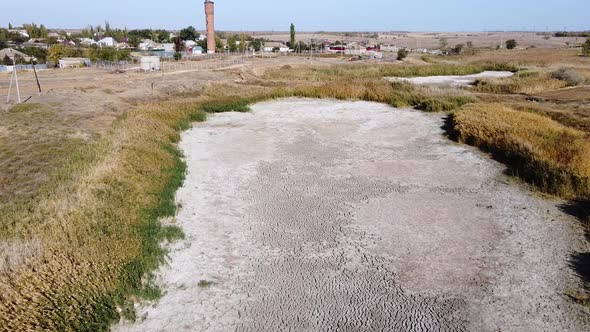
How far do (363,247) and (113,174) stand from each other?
624 cm

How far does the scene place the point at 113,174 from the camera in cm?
1164

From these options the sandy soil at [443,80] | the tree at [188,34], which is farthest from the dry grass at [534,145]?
the tree at [188,34]

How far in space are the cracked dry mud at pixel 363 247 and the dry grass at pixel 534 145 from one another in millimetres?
686

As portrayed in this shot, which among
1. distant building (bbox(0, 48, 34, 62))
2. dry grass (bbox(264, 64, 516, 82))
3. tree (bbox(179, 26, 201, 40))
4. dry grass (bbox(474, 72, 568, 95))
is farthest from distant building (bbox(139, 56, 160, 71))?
tree (bbox(179, 26, 201, 40))

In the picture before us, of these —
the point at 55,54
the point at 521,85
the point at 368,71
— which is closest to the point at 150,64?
the point at 55,54

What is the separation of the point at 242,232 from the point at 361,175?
5.01 m

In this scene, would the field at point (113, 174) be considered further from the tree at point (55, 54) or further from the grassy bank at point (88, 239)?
the tree at point (55, 54)

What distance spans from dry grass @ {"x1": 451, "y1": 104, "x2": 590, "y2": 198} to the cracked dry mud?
0.69 metres

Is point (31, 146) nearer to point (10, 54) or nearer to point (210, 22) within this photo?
point (10, 54)

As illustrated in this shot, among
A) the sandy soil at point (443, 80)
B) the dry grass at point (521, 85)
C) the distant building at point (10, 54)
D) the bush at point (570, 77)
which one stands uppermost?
the distant building at point (10, 54)

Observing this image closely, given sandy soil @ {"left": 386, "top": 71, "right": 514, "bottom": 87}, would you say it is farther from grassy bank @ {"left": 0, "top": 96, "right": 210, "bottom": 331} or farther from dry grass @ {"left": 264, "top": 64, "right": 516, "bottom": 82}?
grassy bank @ {"left": 0, "top": 96, "right": 210, "bottom": 331}

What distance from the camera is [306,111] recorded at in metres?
24.7

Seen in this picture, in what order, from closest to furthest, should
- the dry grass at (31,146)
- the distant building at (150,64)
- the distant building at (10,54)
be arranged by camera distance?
the dry grass at (31,146) < the distant building at (10,54) < the distant building at (150,64)

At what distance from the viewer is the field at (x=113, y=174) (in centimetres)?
697
